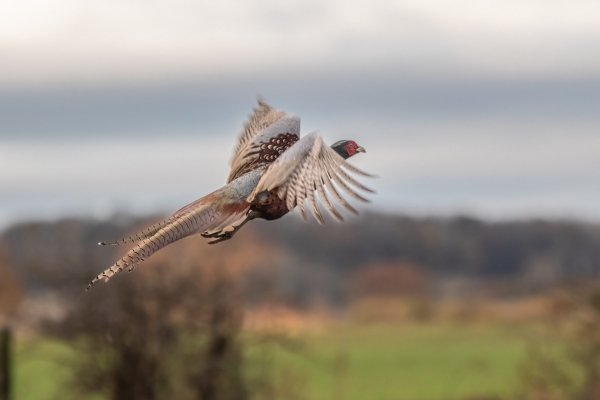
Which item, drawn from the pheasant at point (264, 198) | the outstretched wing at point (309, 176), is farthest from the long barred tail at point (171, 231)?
the outstretched wing at point (309, 176)

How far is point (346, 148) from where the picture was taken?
214 inches

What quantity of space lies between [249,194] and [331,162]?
0.42m

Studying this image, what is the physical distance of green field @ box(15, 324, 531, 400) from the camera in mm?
32062

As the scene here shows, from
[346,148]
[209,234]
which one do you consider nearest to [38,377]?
[346,148]

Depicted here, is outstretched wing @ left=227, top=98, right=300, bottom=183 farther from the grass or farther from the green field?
the green field

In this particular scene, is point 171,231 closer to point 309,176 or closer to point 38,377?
point 309,176

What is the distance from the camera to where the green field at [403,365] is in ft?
105

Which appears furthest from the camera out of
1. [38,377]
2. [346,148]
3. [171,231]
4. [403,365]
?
[403,365]

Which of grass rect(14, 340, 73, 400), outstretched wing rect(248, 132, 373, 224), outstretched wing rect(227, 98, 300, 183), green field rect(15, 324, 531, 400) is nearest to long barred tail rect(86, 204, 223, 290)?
outstretched wing rect(248, 132, 373, 224)

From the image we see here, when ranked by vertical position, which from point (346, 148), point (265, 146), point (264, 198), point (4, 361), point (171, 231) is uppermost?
point (4, 361)

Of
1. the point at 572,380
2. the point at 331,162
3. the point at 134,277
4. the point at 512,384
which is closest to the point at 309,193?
the point at 331,162

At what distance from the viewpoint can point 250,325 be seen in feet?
67.4

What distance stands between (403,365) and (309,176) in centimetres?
3634

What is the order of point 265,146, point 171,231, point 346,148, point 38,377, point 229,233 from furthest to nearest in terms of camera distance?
point 38,377 → point 265,146 → point 346,148 → point 229,233 → point 171,231
